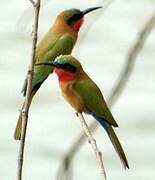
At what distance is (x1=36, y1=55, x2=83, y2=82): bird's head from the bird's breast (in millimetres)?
26

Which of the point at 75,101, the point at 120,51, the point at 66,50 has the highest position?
the point at 66,50

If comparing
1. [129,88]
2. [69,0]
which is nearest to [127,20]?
[69,0]

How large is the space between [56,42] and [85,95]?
0.17m

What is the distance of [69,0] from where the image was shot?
7.21m

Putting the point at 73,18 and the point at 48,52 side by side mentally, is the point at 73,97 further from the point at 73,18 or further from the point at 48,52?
the point at 48,52

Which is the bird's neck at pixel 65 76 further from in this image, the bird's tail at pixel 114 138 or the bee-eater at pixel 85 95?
the bird's tail at pixel 114 138

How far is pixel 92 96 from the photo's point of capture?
2115mm

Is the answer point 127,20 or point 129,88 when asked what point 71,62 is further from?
point 127,20

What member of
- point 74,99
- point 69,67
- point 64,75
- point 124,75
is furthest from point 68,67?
point 124,75

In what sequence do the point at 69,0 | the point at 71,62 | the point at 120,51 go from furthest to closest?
the point at 69,0 → the point at 120,51 → the point at 71,62

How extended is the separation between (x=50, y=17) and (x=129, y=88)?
108 cm

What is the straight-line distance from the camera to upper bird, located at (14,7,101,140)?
1918mm

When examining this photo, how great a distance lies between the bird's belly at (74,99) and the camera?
2.17 metres

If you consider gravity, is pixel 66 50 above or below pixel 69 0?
above
